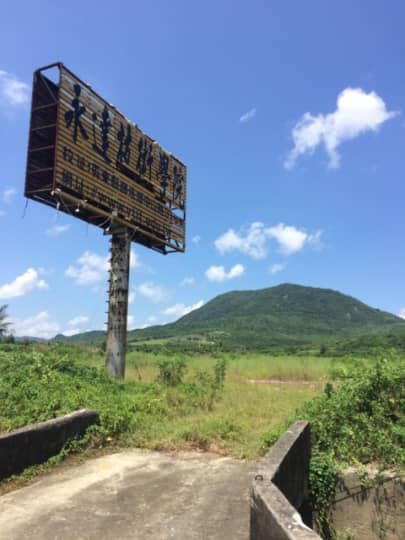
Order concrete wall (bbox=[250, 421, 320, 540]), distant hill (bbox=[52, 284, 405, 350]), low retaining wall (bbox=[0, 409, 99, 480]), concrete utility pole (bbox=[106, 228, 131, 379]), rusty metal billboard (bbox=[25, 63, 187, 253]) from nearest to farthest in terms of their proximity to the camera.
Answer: concrete wall (bbox=[250, 421, 320, 540]) < low retaining wall (bbox=[0, 409, 99, 480]) < rusty metal billboard (bbox=[25, 63, 187, 253]) < concrete utility pole (bbox=[106, 228, 131, 379]) < distant hill (bbox=[52, 284, 405, 350])

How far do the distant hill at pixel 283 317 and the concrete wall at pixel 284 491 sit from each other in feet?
184

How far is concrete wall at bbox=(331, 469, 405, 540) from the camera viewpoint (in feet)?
12.6

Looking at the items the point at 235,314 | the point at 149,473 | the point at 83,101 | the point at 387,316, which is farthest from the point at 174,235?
the point at 387,316

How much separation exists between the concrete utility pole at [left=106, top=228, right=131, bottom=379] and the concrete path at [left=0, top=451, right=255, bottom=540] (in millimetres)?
4850

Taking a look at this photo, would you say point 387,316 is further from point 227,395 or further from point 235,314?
point 227,395

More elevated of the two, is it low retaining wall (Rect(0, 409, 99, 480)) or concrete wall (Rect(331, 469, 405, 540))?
low retaining wall (Rect(0, 409, 99, 480))

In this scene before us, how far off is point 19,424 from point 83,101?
22.0 feet

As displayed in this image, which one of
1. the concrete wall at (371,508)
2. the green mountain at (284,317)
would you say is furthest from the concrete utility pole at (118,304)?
the green mountain at (284,317)

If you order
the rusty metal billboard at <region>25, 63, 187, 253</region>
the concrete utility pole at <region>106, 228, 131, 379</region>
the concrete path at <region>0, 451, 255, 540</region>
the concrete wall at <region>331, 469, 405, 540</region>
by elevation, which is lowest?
the concrete wall at <region>331, 469, 405, 540</region>

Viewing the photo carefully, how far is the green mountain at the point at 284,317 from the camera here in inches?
2832

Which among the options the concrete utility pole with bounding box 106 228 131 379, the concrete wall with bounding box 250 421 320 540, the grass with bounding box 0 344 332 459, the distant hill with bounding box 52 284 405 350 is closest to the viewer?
the concrete wall with bounding box 250 421 320 540

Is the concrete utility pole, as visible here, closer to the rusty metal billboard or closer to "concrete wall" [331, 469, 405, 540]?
the rusty metal billboard

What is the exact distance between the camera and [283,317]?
8556 centimetres

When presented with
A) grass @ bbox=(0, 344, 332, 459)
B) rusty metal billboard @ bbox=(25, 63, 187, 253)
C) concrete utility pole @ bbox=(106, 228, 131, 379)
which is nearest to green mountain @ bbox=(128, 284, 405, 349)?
rusty metal billboard @ bbox=(25, 63, 187, 253)
